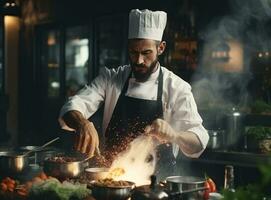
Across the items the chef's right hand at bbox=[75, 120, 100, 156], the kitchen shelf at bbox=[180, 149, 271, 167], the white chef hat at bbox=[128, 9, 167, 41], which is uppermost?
the white chef hat at bbox=[128, 9, 167, 41]

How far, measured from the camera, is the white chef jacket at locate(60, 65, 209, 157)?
386 cm

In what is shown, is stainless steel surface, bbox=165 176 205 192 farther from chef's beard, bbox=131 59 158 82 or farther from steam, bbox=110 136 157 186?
chef's beard, bbox=131 59 158 82

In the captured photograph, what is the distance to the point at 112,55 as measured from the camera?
849 centimetres

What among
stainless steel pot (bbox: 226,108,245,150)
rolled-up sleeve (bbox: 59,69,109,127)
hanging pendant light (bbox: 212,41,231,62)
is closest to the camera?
rolled-up sleeve (bbox: 59,69,109,127)

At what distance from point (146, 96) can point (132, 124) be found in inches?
11.5

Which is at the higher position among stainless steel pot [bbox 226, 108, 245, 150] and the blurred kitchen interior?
the blurred kitchen interior

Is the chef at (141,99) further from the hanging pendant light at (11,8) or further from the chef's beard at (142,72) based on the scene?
the hanging pendant light at (11,8)

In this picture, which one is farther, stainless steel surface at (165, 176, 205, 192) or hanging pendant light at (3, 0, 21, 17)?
hanging pendant light at (3, 0, 21, 17)

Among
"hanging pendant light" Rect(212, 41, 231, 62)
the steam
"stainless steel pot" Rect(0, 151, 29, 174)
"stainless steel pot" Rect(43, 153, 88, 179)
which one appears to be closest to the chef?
the steam

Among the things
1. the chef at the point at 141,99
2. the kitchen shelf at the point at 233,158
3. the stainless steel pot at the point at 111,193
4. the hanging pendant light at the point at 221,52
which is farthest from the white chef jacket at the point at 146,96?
the hanging pendant light at the point at 221,52

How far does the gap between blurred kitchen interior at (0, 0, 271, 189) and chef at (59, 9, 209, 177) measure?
2.57 metres

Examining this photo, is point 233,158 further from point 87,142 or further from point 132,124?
point 87,142

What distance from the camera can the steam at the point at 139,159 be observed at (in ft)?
11.6

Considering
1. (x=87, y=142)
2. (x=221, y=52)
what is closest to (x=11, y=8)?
(x=221, y=52)
